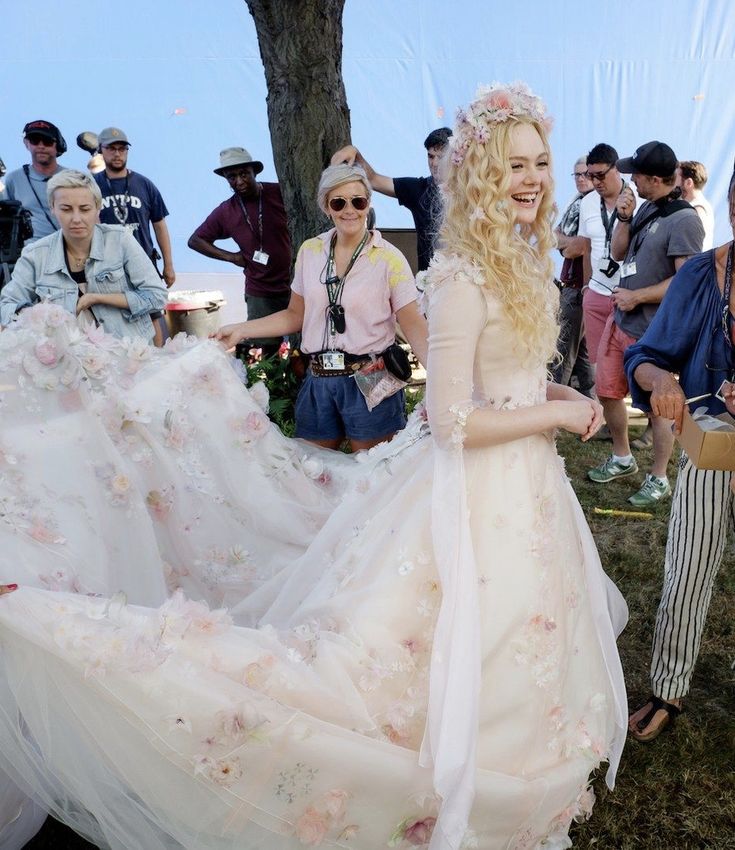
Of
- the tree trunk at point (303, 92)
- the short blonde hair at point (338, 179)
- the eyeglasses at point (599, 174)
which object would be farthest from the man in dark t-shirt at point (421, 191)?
the short blonde hair at point (338, 179)

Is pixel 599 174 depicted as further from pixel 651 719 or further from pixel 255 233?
pixel 651 719

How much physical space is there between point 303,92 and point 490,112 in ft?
11.5

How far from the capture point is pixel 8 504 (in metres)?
2.27

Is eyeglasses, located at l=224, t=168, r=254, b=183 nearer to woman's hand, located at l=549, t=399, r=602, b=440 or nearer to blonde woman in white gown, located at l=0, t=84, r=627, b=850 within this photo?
blonde woman in white gown, located at l=0, t=84, r=627, b=850

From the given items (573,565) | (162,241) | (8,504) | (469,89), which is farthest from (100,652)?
(469,89)

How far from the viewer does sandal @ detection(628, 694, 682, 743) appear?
8.96ft

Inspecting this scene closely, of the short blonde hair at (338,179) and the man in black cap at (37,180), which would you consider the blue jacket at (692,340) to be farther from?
the man in black cap at (37,180)

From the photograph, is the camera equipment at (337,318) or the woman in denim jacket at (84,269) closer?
the camera equipment at (337,318)

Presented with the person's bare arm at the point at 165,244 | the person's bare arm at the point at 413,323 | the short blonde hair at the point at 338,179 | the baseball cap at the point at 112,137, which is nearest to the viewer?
the short blonde hair at the point at 338,179

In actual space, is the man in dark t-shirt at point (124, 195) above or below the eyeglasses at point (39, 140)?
below

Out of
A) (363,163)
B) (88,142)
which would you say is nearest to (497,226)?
(363,163)

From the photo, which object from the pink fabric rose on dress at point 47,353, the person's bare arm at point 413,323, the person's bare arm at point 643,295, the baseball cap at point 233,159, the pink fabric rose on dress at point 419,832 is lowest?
the pink fabric rose on dress at point 419,832

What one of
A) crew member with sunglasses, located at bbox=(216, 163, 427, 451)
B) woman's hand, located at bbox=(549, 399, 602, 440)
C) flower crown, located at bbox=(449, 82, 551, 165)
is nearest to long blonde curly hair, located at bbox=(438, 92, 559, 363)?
flower crown, located at bbox=(449, 82, 551, 165)

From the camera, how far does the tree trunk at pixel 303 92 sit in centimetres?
501
